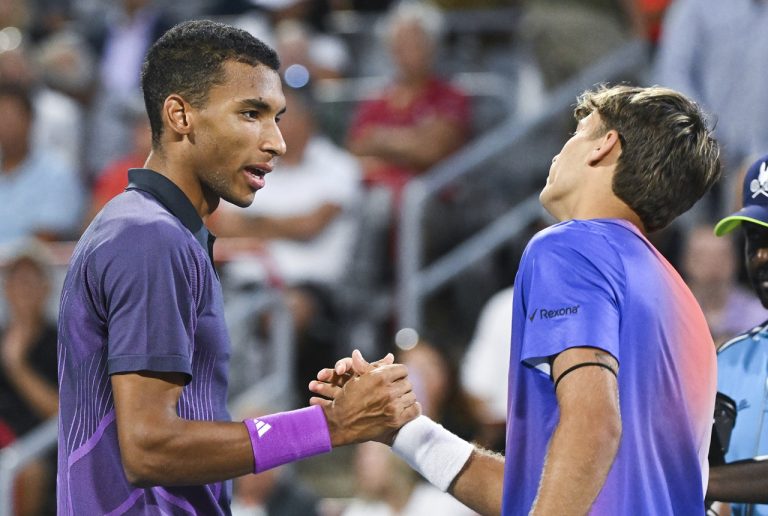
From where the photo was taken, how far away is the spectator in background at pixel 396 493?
6191 mm

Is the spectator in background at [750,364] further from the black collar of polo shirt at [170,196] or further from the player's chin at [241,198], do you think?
the black collar of polo shirt at [170,196]

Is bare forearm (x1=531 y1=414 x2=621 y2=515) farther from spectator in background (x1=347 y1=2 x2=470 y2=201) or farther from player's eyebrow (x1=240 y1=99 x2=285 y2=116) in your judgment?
spectator in background (x1=347 y1=2 x2=470 y2=201)

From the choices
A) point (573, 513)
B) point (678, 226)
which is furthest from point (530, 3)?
point (573, 513)

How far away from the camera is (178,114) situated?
318 centimetres

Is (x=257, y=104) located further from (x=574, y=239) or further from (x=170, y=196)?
(x=574, y=239)

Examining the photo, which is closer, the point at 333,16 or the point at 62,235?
the point at 62,235

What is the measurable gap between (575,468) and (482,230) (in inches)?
206

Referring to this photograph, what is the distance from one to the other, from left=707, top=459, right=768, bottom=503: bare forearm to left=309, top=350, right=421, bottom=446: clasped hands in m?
0.80

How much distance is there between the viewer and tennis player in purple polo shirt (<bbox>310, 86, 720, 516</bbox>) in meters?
2.67

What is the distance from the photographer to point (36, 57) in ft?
33.0

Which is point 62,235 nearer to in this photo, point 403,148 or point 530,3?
point 403,148

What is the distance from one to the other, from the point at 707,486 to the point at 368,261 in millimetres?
4606

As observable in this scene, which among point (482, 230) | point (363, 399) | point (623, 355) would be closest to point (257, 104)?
point (363, 399)

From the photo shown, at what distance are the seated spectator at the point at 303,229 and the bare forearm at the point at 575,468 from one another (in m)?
4.59
